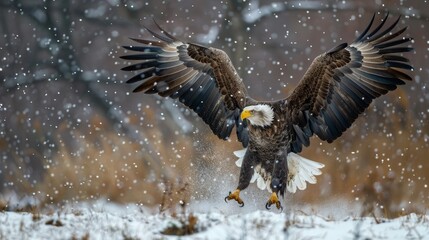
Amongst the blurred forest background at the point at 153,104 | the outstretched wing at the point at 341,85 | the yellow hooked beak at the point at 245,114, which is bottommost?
the yellow hooked beak at the point at 245,114

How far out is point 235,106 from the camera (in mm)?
8898

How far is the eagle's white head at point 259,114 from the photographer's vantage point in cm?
823

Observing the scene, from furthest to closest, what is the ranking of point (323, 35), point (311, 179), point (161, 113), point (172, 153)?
point (323, 35), point (161, 113), point (172, 153), point (311, 179)

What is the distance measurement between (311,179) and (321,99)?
1.03m

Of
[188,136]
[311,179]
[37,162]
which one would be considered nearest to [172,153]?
[188,136]

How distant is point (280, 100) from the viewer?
8.59 metres

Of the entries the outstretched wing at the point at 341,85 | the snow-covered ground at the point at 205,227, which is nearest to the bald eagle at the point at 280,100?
the outstretched wing at the point at 341,85

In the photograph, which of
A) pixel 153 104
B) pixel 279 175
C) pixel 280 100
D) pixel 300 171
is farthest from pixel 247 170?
pixel 153 104

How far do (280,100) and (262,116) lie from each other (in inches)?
14.0

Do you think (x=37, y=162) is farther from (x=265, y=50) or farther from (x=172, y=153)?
(x=265, y=50)

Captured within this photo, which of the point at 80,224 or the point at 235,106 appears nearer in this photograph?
the point at 80,224

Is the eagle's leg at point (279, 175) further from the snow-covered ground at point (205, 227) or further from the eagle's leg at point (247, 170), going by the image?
the snow-covered ground at point (205, 227)

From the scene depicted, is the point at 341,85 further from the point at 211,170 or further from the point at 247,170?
the point at 211,170

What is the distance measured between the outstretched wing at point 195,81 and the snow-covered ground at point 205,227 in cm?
216
